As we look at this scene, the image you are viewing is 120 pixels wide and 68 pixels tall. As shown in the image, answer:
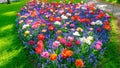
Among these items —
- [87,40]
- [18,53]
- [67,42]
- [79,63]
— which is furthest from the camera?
[18,53]

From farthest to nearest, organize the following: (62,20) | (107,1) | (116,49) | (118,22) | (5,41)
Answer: (107,1) → (118,22) → (5,41) → (62,20) → (116,49)

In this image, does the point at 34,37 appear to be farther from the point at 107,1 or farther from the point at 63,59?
the point at 107,1

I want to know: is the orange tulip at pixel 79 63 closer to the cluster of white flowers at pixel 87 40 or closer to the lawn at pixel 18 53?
the cluster of white flowers at pixel 87 40

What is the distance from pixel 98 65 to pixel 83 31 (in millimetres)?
1476

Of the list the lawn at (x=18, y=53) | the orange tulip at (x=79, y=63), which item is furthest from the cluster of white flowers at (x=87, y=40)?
the orange tulip at (x=79, y=63)

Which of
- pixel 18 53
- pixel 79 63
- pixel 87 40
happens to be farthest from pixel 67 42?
pixel 18 53

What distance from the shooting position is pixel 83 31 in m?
8.32

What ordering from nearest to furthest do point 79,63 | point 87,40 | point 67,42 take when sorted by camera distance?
1. point 79,63
2. point 67,42
3. point 87,40

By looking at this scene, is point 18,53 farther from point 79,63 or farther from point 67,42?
point 79,63

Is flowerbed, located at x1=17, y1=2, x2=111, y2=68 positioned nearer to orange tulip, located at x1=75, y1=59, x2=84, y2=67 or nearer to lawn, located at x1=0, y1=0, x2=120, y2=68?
orange tulip, located at x1=75, y1=59, x2=84, y2=67

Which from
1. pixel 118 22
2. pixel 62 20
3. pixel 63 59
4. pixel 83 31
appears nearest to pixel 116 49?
pixel 83 31

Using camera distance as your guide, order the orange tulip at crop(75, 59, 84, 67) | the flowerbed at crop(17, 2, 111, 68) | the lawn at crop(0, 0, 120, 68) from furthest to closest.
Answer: the lawn at crop(0, 0, 120, 68) → the flowerbed at crop(17, 2, 111, 68) → the orange tulip at crop(75, 59, 84, 67)

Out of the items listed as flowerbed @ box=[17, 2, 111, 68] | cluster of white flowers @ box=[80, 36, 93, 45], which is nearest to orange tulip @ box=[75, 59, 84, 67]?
flowerbed @ box=[17, 2, 111, 68]

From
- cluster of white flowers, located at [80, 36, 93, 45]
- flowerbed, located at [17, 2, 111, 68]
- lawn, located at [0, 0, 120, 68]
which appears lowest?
lawn, located at [0, 0, 120, 68]
